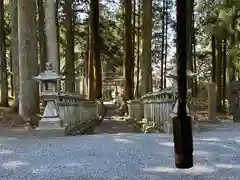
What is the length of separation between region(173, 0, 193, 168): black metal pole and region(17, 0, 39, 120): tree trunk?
11.5m

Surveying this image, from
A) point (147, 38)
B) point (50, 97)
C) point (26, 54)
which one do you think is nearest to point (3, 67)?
point (147, 38)

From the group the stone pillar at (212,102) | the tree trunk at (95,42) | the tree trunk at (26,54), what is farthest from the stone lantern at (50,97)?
the tree trunk at (95,42)

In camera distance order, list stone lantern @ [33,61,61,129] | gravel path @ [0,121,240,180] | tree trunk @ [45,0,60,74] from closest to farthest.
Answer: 1. gravel path @ [0,121,240,180]
2. stone lantern @ [33,61,61,129]
3. tree trunk @ [45,0,60,74]

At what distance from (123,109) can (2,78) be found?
7423 millimetres

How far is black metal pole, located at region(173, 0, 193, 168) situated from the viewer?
166 centimetres

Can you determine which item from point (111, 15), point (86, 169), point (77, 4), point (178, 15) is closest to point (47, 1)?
point (86, 169)

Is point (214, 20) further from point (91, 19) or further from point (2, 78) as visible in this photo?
point (2, 78)

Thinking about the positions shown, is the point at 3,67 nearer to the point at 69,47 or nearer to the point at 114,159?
the point at 69,47

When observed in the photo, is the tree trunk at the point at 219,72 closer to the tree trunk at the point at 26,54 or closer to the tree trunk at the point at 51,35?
the tree trunk at the point at 26,54

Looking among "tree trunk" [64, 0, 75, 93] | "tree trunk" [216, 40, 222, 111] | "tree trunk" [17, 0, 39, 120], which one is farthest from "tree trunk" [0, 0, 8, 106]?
"tree trunk" [216, 40, 222, 111]

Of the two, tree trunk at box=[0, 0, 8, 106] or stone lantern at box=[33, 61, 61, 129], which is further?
tree trunk at box=[0, 0, 8, 106]

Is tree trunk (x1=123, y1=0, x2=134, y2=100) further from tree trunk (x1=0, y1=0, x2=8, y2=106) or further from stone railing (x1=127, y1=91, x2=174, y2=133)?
stone railing (x1=127, y1=91, x2=174, y2=133)

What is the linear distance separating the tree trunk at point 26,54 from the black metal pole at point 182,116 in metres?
11.5

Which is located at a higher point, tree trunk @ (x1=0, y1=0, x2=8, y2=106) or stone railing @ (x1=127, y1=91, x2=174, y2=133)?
tree trunk @ (x1=0, y1=0, x2=8, y2=106)
